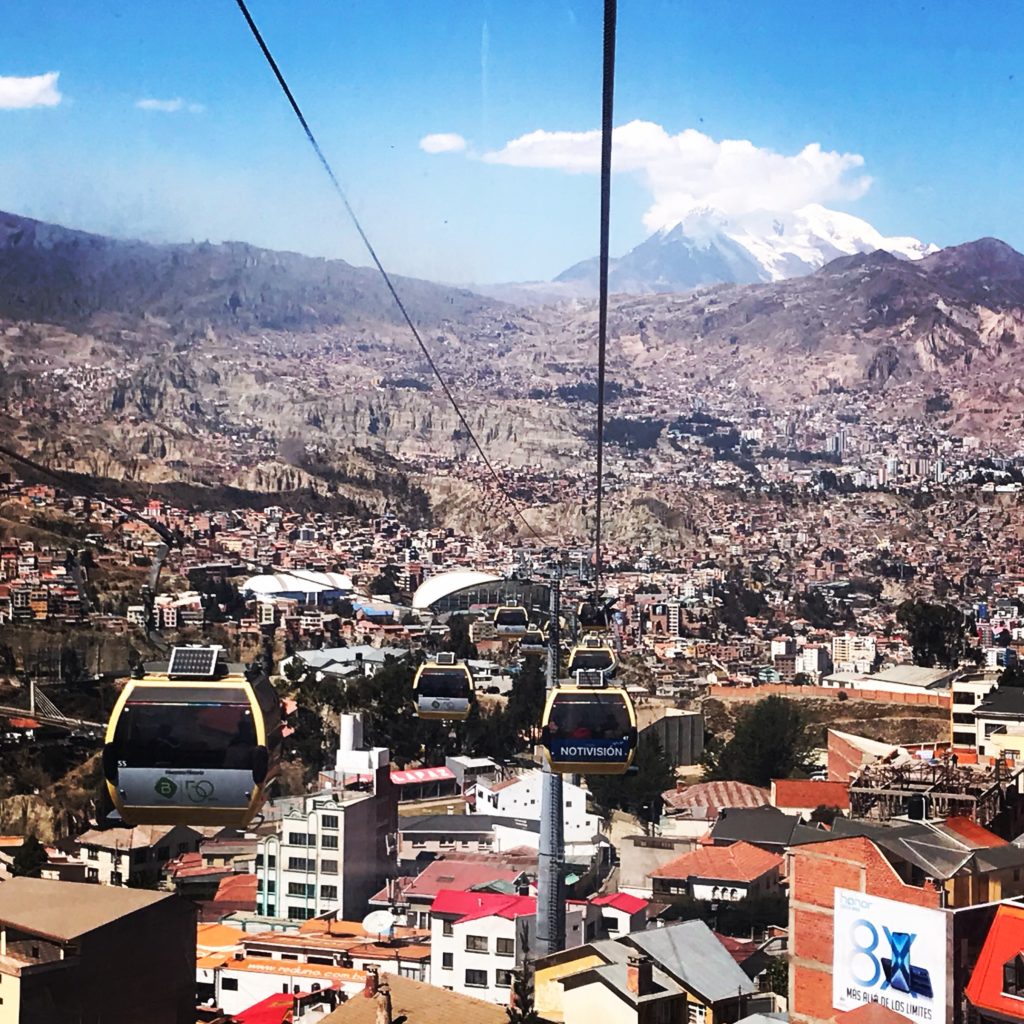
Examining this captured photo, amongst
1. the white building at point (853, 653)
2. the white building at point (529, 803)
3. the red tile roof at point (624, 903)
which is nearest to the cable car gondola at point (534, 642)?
the red tile roof at point (624, 903)

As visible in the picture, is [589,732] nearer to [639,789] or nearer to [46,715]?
[639,789]

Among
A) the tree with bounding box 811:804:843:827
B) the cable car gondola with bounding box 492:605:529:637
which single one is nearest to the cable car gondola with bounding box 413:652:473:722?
the cable car gondola with bounding box 492:605:529:637

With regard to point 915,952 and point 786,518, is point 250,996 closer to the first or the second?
point 915,952

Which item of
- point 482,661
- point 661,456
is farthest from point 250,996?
point 661,456

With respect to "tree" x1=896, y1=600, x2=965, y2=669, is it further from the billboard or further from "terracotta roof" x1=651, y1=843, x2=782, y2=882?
the billboard

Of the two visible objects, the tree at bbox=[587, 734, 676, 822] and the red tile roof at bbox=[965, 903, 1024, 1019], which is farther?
the tree at bbox=[587, 734, 676, 822]
